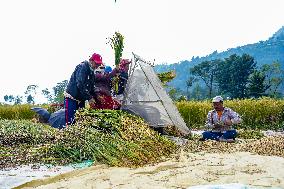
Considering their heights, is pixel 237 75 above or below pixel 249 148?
above

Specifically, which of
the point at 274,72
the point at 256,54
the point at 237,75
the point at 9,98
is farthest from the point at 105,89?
the point at 256,54

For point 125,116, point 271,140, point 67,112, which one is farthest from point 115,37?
point 271,140

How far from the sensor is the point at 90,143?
5582mm

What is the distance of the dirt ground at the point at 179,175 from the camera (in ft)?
13.3

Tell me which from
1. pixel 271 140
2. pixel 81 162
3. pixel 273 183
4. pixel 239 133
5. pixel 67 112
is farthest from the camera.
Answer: pixel 239 133

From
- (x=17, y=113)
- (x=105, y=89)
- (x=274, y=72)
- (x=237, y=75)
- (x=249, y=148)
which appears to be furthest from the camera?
(x=237, y=75)

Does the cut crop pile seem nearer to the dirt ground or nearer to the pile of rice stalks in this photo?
the pile of rice stalks

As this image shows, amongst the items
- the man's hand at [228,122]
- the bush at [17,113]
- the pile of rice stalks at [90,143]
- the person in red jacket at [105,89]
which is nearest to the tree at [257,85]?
the bush at [17,113]

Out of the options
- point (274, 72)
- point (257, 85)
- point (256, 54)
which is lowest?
point (257, 85)

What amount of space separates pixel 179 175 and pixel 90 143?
5.15 feet

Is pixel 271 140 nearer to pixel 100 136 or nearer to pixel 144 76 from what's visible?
pixel 144 76

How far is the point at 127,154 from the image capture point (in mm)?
5512

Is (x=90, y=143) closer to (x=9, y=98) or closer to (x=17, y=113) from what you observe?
(x=17, y=113)

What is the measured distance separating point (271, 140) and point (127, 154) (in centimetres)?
323
